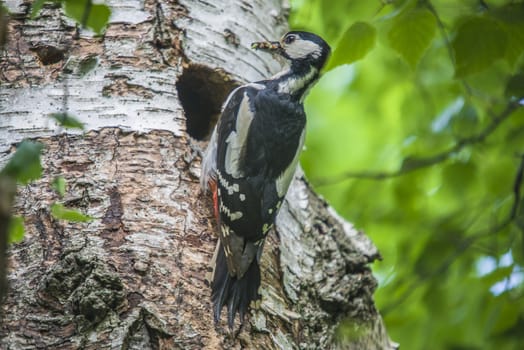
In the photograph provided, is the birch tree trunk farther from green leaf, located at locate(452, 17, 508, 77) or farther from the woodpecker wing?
green leaf, located at locate(452, 17, 508, 77)

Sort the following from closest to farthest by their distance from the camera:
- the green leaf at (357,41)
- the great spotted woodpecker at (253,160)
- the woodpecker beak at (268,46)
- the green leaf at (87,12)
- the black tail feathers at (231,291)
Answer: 1. the green leaf at (87,12)
2. the black tail feathers at (231,291)
3. the great spotted woodpecker at (253,160)
4. the green leaf at (357,41)
5. the woodpecker beak at (268,46)

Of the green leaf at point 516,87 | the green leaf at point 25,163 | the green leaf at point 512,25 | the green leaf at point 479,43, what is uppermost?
the green leaf at point 516,87

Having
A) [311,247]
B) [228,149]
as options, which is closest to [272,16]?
[228,149]

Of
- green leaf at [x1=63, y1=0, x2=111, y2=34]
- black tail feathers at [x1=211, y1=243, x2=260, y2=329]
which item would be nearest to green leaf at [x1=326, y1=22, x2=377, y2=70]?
black tail feathers at [x1=211, y1=243, x2=260, y2=329]

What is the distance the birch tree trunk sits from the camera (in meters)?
2.63

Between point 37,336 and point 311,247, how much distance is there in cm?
145

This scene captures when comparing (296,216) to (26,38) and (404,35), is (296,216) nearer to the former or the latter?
(404,35)

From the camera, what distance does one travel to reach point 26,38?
3.26 meters

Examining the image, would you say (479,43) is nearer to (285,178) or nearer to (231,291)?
(285,178)

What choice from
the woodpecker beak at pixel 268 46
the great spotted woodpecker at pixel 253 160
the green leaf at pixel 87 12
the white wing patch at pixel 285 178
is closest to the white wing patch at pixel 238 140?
the great spotted woodpecker at pixel 253 160

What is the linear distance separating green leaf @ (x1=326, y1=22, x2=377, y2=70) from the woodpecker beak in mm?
685

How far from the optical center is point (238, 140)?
360 cm

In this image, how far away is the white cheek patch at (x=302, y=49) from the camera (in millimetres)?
4055

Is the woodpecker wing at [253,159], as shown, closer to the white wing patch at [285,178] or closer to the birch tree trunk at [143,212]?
the white wing patch at [285,178]
